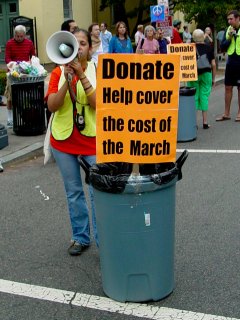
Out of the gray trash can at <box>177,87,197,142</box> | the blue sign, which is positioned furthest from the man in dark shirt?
the blue sign

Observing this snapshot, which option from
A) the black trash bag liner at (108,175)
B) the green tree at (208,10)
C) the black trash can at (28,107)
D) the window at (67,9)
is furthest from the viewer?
the window at (67,9)

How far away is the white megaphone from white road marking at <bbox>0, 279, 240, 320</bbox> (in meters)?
1.66

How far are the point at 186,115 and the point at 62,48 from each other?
551cm

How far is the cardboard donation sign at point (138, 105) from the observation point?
3.51 meters

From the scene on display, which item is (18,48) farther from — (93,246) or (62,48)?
(62,48)

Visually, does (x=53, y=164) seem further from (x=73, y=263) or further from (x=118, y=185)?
(x=118, y=185)

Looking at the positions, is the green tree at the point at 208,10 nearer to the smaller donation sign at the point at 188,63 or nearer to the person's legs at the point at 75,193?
the smaller donation sign at the point at 188,63

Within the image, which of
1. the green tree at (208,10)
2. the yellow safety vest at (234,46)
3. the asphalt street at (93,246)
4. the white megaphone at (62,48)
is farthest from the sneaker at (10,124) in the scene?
the green tree at (208,10)

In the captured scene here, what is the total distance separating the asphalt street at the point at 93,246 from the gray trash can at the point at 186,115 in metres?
1.39

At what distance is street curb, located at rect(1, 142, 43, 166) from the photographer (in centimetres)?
812

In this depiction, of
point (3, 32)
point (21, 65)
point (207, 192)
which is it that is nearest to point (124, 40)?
point (21, 65)

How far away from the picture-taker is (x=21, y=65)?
9.59 m

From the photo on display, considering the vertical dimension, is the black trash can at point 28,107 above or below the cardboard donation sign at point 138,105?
below

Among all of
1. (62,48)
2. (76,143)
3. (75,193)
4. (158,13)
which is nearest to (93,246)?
(75,193)
